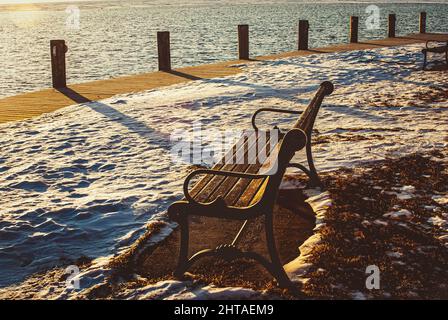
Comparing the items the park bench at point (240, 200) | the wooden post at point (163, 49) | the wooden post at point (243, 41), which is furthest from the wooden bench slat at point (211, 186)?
the wooden post at point (243, 41)

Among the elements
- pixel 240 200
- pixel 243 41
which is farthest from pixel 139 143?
pixel 243 41

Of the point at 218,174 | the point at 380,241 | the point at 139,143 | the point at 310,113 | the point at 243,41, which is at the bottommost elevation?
the point at 380,241

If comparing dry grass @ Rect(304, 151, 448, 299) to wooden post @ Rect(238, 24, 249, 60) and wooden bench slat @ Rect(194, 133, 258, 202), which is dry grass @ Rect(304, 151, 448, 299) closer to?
wooden bench slat @ Rect(194, 133, 258, 202)

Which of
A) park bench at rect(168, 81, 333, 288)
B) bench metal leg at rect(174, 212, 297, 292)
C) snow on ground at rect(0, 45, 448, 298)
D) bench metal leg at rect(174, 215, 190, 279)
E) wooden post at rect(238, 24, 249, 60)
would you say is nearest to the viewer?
park bench at rect(168, 81, 333, 288)

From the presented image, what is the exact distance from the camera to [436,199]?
530 cm

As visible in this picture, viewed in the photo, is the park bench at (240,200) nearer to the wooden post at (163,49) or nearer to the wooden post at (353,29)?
the wooden post at (163,49)

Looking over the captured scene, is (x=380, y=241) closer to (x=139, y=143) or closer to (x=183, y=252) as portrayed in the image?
(x=183, y=252)

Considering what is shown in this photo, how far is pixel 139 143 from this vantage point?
815 cm

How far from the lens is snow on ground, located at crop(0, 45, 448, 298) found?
16.4ft

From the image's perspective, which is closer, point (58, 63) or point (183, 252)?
point (183, 252)

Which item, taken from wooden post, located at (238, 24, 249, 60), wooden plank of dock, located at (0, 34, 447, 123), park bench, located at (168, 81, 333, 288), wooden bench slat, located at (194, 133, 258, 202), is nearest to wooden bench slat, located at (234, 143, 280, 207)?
park bench, located at (168, 81, 333, 288)

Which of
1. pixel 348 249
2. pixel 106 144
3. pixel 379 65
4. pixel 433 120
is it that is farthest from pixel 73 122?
pixel 379 65

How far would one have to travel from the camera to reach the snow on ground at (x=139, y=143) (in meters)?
4.99
